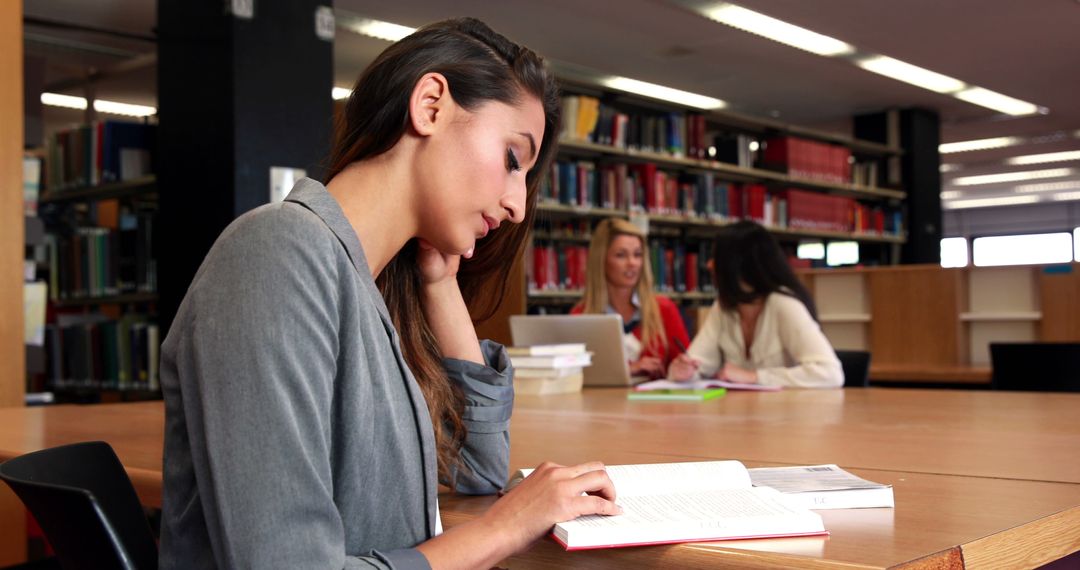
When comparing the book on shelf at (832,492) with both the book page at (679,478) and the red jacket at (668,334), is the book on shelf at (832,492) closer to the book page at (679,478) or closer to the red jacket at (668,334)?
the book page at (679,478)

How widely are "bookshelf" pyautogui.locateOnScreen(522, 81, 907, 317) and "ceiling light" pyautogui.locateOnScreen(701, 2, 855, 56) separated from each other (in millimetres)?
936

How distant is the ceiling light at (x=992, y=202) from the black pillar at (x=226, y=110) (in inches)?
590

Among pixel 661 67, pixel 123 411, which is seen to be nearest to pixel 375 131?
pixel 123 411

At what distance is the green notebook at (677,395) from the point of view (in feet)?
8.48

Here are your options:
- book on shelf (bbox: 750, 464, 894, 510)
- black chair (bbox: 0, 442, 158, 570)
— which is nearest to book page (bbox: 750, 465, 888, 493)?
book on shelf (bbox: 750, 464, 894, 510)

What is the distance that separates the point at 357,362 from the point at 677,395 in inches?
71.4

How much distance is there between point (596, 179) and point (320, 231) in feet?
18.9

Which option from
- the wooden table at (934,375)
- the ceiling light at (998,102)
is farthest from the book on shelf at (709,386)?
the ceiling light at (998,102)

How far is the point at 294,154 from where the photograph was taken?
13.1ft

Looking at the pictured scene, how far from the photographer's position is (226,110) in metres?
3.84

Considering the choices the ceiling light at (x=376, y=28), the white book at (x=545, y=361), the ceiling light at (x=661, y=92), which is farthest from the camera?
the ceiling light at (x=661, y=92)

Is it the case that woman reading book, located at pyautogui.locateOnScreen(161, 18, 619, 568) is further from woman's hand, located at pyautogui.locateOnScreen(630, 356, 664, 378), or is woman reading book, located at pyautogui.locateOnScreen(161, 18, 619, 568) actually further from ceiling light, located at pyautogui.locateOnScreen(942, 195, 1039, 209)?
ceiling light, located at pyautogui.locateOnScreen(942, 195, 1039, 209)

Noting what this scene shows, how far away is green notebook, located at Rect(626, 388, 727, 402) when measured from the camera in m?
2.58

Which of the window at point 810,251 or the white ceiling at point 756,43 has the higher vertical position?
the white ceiling at point 756,43
